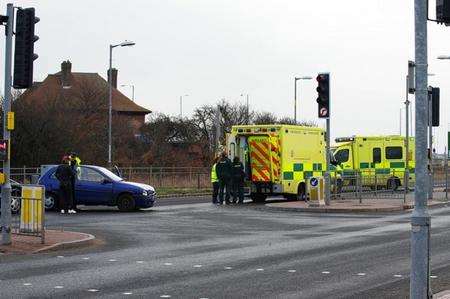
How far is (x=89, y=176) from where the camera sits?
22844mm

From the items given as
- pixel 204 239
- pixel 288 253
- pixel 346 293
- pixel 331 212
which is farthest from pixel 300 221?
pixel 346 293

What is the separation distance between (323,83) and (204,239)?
1037 cm

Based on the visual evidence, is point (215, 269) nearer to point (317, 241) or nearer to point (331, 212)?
point (317, 241)

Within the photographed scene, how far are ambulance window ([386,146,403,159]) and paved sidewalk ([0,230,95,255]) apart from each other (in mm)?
26431

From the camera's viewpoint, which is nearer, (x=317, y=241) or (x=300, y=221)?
(x=317, y=241)

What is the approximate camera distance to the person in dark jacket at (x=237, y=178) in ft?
88.1

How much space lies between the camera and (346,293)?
888 centimetres

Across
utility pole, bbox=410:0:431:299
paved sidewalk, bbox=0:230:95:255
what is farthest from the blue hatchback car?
utility pole, bbox=410:0:431:299

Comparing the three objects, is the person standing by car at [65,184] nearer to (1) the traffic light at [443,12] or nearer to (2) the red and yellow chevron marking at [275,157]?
(2) the red and yellow chevron marking at [275,157]

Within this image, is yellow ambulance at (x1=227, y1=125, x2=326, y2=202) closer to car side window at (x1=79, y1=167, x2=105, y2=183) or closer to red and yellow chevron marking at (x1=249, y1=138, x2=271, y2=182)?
red and yellow chevron marking at (x1=249, y1=138, x2=271, y2=182)

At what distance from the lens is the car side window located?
22781 mm

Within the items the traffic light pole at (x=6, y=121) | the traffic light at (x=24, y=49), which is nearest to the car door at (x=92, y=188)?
the traffic light pole at (x=6, y=121)

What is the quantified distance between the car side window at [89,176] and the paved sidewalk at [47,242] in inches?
301

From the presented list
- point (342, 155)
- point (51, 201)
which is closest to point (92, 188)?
point (51, 201)
